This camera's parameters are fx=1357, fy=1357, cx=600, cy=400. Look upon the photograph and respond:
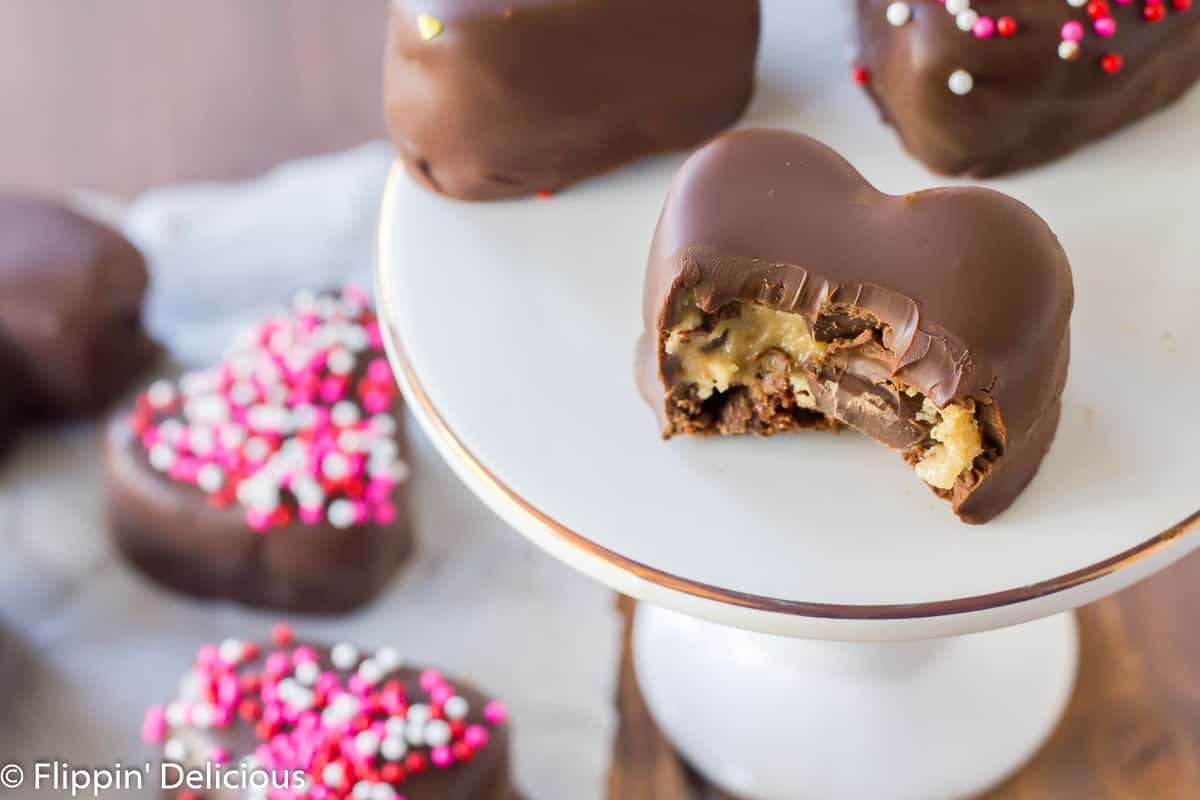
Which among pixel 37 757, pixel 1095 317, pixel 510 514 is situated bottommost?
pixel 37 757

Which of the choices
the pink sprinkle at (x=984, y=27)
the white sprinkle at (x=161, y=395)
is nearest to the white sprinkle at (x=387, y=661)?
the white sprinkle at (x=161, y=395)

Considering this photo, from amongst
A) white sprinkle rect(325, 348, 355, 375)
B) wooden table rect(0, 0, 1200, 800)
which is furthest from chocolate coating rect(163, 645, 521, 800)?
wooden table rect(0, 0, 1200, 800)

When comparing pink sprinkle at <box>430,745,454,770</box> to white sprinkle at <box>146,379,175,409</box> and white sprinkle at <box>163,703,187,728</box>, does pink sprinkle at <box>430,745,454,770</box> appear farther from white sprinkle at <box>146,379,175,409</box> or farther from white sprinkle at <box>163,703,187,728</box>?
white sprinkle at <box>146,379,175,409</box>

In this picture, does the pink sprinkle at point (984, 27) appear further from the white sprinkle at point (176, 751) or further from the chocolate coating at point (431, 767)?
the white sprinkle at point (176, 751)

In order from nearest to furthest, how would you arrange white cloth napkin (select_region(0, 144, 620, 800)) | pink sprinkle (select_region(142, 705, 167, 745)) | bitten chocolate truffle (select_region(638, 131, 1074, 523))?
bitten chocolate truffle (select_region(638, 131, 1074, 523)), pink sprinkle (select_region(142, 705, 167, 745)), white cloth napkin (select_region(0, 144, 620, 800))

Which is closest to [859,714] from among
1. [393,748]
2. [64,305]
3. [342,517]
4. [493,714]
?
[493,714]

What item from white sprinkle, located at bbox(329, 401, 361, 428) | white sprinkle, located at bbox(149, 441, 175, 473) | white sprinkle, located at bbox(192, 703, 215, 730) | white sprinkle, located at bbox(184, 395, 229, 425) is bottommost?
white sprinkle, located at bbox(192, 703, 215, 730)

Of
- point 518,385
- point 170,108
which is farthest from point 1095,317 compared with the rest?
point 170,108

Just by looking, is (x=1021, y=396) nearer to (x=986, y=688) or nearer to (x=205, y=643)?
(x=986, y=688)
